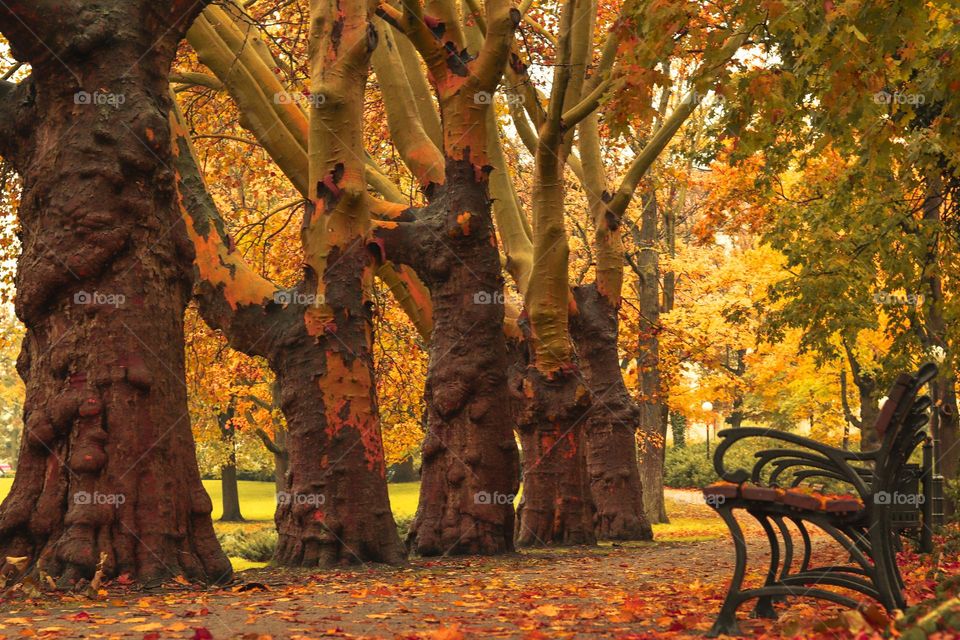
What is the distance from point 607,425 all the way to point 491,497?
5995 mm

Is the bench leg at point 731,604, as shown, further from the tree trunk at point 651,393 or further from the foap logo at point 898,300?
the tree trunk at point 651,393

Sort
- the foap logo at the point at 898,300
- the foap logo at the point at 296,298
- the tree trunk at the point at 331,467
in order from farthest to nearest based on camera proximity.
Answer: the foap logo at the point at 898,300 < the foap logo at the point at 296,298 < the tree trunk at the point at 331,467

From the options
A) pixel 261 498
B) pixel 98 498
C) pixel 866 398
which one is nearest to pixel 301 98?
pixel 98 498

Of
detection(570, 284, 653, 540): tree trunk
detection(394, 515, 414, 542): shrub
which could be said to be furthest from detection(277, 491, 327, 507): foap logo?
detection(394, 515, 414, 542): shrub

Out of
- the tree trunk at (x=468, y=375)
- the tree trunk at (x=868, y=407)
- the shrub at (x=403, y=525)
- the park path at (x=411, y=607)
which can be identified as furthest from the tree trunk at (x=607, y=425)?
the tree trunk at (x=868, y=407)

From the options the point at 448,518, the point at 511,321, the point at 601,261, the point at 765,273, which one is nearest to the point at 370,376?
the point at 448,518

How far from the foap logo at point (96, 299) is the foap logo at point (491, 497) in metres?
5.18

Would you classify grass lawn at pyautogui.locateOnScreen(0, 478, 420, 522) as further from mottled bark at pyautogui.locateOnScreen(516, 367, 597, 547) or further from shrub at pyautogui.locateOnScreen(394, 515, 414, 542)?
mottled bark at pyautogui.locateOnScreen(516, 367, 597, 547)

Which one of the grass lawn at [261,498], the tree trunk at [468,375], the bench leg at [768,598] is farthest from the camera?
the grass lawn at [261,498]

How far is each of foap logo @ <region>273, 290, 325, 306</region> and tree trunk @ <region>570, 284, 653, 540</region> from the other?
7029 mm

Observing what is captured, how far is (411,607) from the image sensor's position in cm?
641

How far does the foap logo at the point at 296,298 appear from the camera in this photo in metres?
10.4

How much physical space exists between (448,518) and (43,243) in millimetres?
5652

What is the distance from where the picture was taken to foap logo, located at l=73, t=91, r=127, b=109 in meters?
7.70
